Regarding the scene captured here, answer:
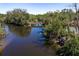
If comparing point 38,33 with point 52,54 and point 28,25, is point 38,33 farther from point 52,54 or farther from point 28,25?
point 52,54

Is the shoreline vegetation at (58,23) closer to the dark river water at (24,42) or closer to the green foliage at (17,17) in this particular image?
the green foliage at (17,17)

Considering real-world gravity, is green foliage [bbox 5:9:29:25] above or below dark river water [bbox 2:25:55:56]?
above

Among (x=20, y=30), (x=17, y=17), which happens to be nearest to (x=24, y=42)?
(x=20, y=30)

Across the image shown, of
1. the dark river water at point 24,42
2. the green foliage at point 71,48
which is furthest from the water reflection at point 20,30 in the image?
the green foliage at point 71,48

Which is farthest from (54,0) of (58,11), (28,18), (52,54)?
(52,54)

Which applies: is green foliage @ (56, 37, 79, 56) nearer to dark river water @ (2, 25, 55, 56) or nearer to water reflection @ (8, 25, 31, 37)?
dark river water @ (2, 25, 55, 56)

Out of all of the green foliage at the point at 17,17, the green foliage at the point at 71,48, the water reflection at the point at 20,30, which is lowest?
the green foliage at the point at 71,48

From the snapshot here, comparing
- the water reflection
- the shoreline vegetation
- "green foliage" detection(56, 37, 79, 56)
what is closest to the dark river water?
the water reflection
